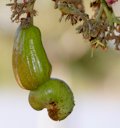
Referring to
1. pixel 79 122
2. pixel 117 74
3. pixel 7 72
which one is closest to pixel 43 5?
pixel 7 72

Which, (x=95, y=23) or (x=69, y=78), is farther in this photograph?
(x=69, y=78)

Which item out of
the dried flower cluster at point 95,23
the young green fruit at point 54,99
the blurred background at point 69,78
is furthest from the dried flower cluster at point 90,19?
the blurred background at point 69,78

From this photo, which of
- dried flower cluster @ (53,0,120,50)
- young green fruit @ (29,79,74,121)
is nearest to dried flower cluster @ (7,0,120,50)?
dried flower cluster @ (53,0,120,50)

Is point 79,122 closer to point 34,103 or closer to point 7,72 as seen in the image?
point 7,72

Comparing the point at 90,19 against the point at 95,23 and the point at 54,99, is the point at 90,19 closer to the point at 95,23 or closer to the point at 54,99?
the point at 95,23

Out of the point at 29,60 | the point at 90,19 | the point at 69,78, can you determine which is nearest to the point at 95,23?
the point at 90,19

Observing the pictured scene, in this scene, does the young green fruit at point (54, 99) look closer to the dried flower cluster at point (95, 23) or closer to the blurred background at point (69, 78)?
the dried flower cluster at point (95, 23)

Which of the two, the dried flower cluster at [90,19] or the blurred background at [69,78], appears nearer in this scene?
the dried flower cluster at [90,19]

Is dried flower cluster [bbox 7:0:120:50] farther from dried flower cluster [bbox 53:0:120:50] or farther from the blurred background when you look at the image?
the blurred background
